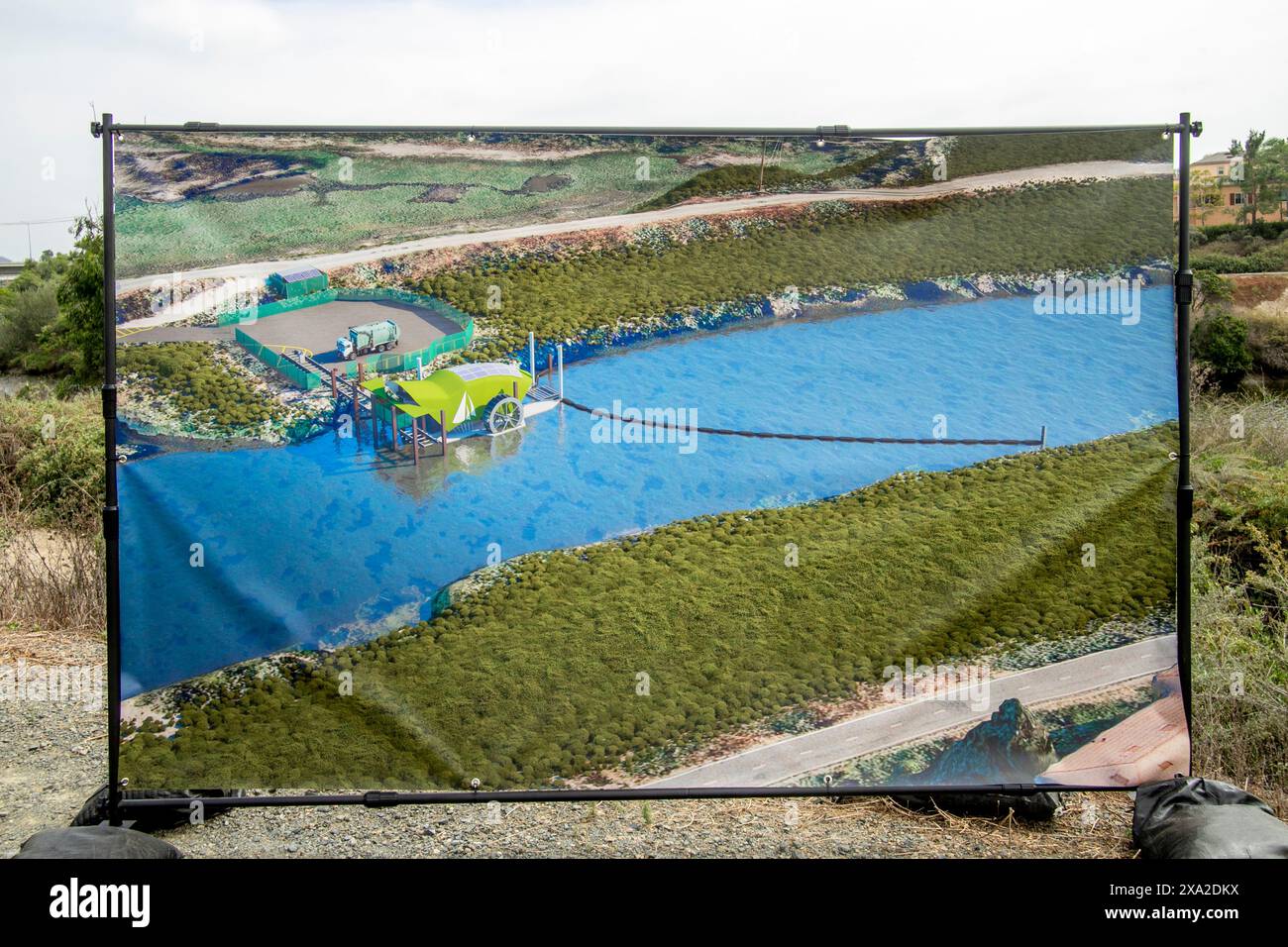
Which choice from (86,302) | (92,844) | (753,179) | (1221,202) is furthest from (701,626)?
(1221,202)

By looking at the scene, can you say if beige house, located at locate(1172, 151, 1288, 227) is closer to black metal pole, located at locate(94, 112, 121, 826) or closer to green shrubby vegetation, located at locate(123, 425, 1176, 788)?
green shrubby vegetation, located at locate(123, 425, 1176, 788)

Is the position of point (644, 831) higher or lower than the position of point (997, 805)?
lower

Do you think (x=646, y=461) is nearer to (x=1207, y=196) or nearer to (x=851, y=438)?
(x=851, y=438)

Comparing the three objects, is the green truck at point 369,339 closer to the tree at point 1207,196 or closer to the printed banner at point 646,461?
the printed banner at point 646,461

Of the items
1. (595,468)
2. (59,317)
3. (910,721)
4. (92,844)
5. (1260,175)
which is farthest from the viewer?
(1260,175)

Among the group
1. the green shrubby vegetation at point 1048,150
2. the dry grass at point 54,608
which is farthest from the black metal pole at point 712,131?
the dry grass at point 54,608

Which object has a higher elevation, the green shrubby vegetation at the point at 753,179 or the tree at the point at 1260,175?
the tree at the point at 1260,175

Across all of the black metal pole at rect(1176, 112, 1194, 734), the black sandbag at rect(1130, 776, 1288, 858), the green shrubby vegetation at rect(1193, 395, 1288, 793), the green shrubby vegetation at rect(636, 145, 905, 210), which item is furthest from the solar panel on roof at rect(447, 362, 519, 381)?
the green shrubby vegetation at rect(1193, 395, 1288, 793)

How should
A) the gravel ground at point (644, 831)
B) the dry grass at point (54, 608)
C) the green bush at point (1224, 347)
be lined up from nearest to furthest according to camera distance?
the gravel ground at point (644, 831)
the dry grass at point (54, 608)
the green bush at point (1224, 347)
